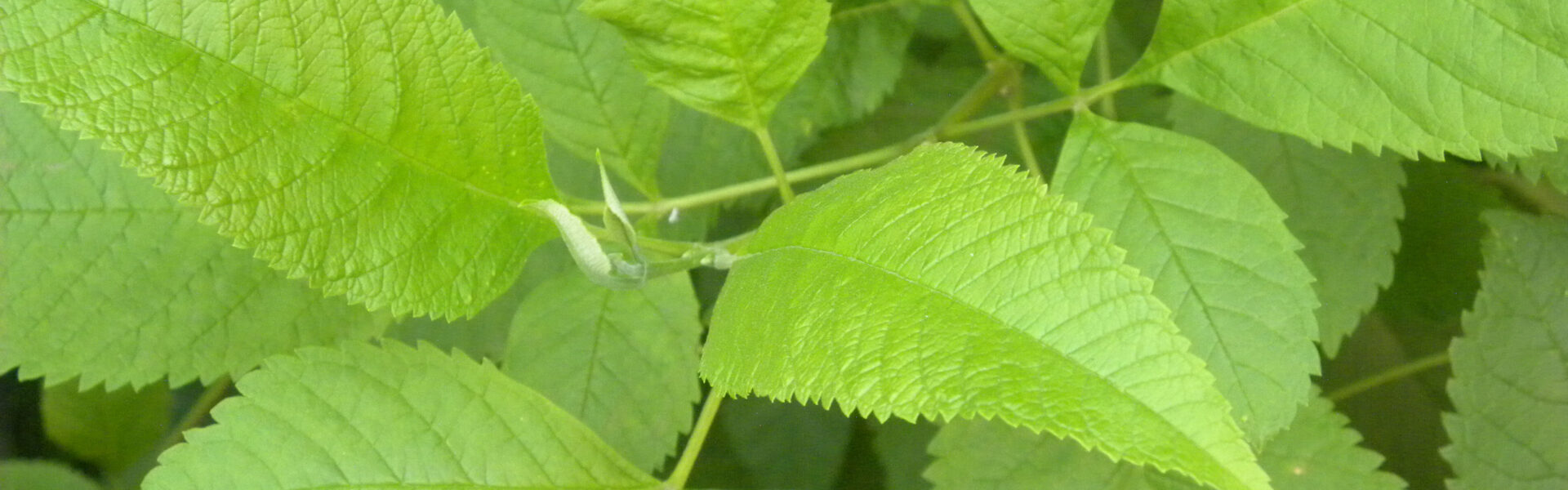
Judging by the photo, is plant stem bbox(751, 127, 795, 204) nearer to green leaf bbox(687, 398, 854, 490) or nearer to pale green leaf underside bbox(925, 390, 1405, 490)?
pale green leaf underside bbox(925, 390, 1405, 490)

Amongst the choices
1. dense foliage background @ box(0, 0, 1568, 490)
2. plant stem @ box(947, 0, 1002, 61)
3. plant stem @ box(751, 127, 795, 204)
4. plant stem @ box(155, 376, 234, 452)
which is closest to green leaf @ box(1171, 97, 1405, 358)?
dense foliage background @ box(0, 0, 1568, 490)

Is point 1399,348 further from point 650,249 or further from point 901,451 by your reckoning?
point 650,249

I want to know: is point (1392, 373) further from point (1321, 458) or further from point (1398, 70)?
point (1398, 70)

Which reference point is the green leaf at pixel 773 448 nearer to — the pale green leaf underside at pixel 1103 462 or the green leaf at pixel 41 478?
the pale green leaf underside at pixel 1103 462

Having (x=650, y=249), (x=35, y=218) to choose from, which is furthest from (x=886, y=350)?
(x=35, y=218)

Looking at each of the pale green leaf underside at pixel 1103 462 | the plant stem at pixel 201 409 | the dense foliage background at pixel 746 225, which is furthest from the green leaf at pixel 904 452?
the plant stem at pixel 201 409
